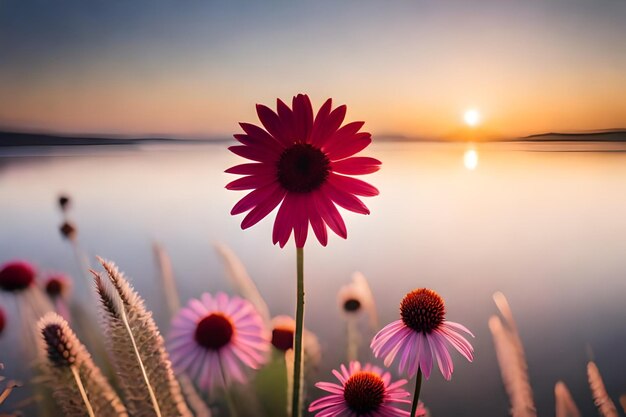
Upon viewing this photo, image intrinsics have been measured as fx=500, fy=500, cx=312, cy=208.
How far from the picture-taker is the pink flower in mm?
260

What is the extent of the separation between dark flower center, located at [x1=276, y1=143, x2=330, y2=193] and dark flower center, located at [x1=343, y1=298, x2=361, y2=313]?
0.67ft

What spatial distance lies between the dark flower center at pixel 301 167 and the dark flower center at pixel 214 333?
0.13 m

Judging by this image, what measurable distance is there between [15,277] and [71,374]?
0.22 metres

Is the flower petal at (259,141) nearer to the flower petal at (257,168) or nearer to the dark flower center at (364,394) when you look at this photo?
the flower petal at (257,168)

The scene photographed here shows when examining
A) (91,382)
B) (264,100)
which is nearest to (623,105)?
(264,100)

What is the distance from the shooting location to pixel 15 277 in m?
0.45

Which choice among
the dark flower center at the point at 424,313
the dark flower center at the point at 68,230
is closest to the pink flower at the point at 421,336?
the dark flower center at the point at 424,313

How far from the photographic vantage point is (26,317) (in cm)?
42

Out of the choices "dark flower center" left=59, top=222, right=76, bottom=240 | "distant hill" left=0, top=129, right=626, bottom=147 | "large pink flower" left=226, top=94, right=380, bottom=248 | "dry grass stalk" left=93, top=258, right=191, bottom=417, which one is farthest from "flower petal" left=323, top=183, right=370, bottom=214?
"dark flower center" left=59, top=222, right=76, bottom=240

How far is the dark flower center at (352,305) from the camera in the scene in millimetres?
451

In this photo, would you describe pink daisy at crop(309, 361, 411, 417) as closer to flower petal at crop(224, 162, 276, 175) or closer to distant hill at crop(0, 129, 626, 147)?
flower petal at crop(224, 162, 276, 175)

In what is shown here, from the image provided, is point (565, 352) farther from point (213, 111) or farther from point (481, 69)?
point (213, 111)

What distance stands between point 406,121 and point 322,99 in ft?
0.30

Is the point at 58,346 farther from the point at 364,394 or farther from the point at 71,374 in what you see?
the point at 364,394
